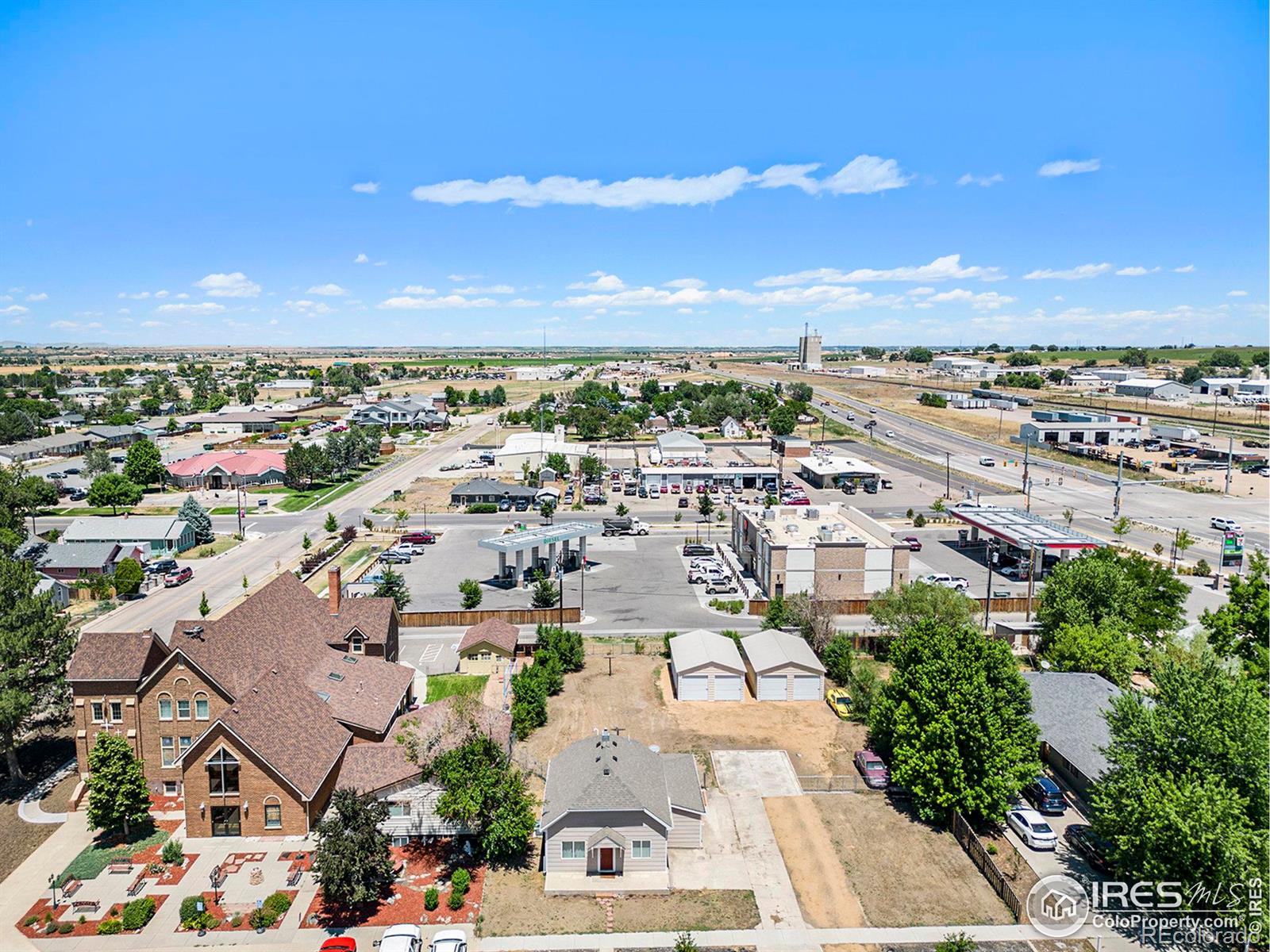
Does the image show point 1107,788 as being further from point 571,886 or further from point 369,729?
point 369,729

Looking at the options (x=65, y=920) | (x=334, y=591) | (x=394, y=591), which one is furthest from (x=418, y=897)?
(x=394, y=591)

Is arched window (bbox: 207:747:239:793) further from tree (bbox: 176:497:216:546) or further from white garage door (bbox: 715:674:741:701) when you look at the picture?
tree (bbox: 176:497:216:546)

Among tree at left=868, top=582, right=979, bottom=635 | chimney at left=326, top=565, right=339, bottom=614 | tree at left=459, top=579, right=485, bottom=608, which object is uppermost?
chimney at left=326, top=565, right=339, bottom=614

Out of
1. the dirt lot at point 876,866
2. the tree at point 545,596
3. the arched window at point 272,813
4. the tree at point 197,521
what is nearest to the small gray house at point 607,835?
the dirt lot at point 876,866

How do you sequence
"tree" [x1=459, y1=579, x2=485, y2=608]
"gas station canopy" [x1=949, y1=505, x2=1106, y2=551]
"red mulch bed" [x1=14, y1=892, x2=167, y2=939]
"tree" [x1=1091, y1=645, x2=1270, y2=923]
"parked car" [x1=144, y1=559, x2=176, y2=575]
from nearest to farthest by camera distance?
"tree" [x1=1091, y1=645, x2=1270, y2=923] < "red mulch bed" [x1=14, y1=892, x2=167, y2=939] < "tree" [x1=459, y1=579, x2=485, y2=608] < "gas station canopy" [x1=949, y1=505, x2=1106, y2=551] < "parked car" [x1=144, y1=559, x2=176, y2=575]

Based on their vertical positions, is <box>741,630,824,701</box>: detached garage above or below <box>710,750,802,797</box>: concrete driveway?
above

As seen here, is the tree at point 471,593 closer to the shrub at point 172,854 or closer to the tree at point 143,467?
the shrub at point 172,854

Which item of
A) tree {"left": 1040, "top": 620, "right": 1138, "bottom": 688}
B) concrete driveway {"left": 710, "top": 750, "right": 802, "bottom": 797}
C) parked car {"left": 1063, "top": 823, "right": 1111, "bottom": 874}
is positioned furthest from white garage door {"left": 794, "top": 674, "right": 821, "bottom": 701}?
parked car {"left": 1063, "top": 823, "right": 1111, "bottom": 874}

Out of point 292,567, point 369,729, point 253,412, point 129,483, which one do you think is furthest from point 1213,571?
point 253,412
